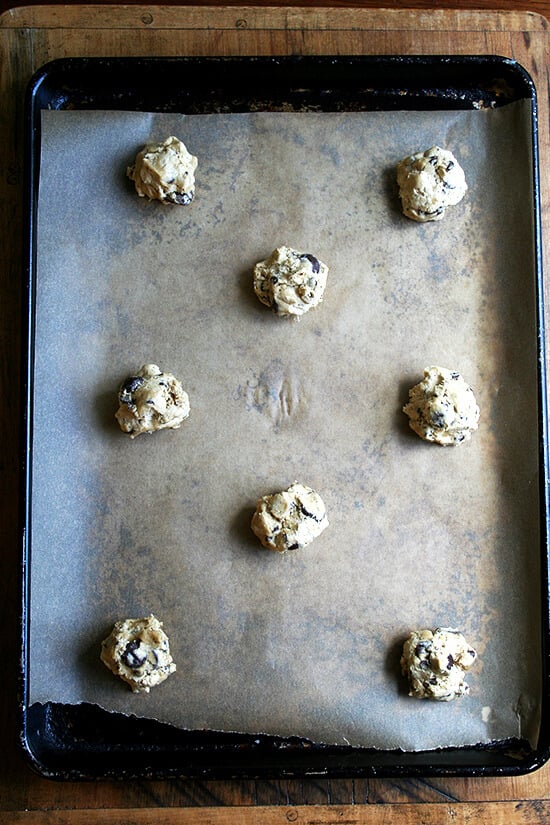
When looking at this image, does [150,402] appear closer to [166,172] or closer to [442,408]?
[166,172]

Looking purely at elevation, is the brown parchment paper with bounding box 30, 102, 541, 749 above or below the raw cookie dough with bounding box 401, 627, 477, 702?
above

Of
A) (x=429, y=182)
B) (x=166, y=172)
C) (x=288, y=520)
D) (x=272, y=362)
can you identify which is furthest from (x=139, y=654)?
(x=429, y=182)

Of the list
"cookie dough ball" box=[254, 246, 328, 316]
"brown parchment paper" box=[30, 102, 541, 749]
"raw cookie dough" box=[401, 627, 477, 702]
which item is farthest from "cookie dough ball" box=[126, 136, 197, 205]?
"raw cookie dough" box=[401, 627, 477, 702]

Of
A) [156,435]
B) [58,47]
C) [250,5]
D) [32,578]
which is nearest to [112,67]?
[58,47]

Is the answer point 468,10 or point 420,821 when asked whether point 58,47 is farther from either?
point 420,821

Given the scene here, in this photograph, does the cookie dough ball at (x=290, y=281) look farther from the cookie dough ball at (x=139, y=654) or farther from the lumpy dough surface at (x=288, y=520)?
the cookie dough ball at (x=139, y=654)

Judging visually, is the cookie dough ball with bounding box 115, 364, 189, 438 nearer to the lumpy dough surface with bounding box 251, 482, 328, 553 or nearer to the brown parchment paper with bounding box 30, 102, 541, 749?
the brown parchment paper with bounding box 30, 102, 541, 749

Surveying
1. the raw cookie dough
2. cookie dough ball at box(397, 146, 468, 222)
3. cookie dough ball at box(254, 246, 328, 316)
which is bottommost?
the raw cookie dough
